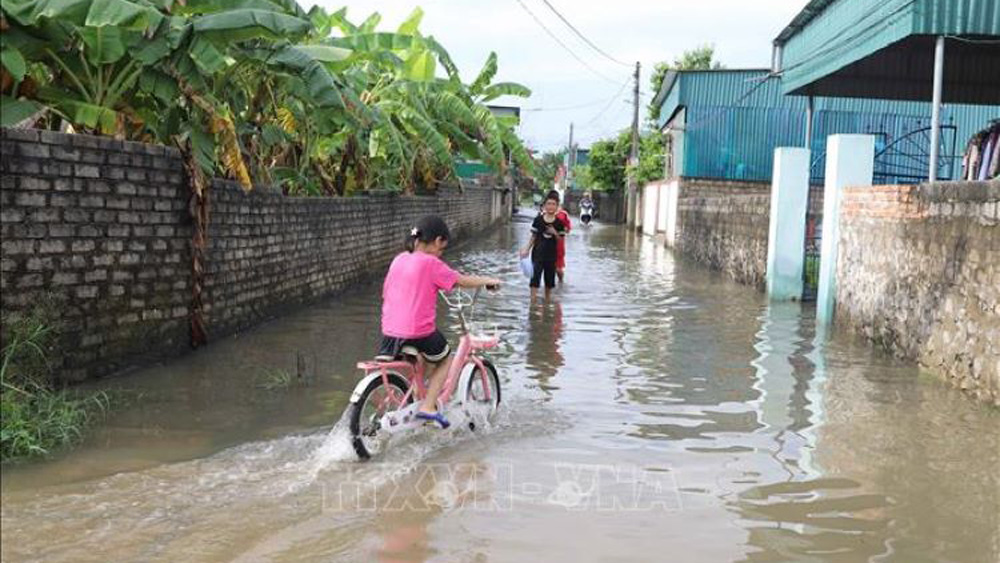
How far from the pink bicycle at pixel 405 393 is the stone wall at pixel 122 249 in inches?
98.8

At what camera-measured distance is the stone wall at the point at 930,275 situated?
763cm

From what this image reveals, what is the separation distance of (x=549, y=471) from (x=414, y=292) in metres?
1.35

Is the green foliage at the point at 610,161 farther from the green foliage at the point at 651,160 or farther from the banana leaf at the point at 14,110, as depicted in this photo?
the banana leaf at the point at 14,110

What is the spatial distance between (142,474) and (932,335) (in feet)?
22.6

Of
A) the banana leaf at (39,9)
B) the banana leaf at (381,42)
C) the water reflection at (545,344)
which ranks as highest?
the banana leaf at (381,42)

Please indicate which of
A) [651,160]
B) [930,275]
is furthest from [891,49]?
[651,160]

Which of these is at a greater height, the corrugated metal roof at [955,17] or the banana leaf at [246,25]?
the corrugated metal roof at [955,17]

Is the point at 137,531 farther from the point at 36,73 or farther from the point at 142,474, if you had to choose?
the point at 36,73

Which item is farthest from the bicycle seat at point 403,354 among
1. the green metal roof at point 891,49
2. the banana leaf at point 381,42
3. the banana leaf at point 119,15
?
the green metal roof at point 891,49

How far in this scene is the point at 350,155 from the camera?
648 inches

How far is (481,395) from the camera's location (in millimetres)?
6648

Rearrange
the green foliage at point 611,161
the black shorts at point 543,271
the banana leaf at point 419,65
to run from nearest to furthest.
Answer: the black shorts at point 543,271, the banana leaf at point 419,65, the green foliage at point 611,161

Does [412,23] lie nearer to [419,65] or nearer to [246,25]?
[419,65]

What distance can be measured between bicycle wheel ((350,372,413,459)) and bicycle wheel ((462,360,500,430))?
51 cm
